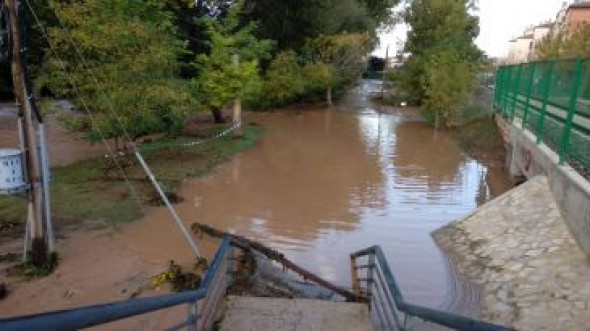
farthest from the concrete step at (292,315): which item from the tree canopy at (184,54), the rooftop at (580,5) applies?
the rooftop at (580,5)

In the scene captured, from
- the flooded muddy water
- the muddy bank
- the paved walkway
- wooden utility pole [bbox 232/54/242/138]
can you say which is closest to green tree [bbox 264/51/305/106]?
the flooded muddy water

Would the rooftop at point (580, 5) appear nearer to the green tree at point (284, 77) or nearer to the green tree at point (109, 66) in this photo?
the green tree at point (284, 77)

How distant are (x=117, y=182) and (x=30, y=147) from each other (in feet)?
20.8

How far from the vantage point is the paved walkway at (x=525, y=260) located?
22.3 feet

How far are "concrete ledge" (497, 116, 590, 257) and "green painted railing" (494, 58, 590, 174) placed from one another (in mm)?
201

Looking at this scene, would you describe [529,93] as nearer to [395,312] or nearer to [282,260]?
[282,260]

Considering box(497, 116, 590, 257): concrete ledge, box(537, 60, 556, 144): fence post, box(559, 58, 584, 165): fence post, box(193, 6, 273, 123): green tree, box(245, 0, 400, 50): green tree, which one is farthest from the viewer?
box(245, 0, 400, 50): green tree

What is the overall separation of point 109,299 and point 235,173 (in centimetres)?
948

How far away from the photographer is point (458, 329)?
2.84 m

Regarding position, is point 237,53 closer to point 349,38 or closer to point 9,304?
point 349,38

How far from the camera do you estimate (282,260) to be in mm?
8438

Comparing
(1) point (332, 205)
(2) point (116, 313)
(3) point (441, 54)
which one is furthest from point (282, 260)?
(3) point (441, 54)

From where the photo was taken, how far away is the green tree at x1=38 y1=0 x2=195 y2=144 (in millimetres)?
14258

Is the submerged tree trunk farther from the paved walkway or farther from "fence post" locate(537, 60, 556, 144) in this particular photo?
"fence post" locate(537, 60, 556, 144)
